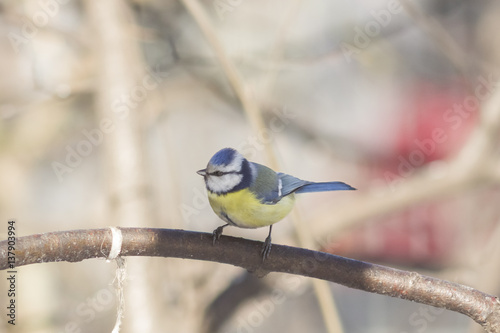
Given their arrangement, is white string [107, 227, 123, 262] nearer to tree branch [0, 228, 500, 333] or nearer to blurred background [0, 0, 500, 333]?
tree branch [0, 228, 500, 333]

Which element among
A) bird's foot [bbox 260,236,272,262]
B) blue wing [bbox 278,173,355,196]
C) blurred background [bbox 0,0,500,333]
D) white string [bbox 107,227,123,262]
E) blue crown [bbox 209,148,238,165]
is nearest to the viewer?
white string [bbox 107,227,123,262]

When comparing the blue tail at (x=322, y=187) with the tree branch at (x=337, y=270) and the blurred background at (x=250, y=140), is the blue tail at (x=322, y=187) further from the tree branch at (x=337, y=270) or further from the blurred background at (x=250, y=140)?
the blurred background at (x=250, y=140)

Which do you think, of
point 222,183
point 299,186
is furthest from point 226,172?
point 299,186

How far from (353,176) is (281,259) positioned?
1.60m

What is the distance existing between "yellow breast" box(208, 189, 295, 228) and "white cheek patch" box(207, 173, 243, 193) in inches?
0.5

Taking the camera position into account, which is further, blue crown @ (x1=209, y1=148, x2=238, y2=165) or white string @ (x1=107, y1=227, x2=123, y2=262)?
Result: blue crown @ (x1=209, y1=148, x2=238, y2=165)

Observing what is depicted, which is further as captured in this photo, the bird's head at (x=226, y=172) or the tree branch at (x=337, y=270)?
the bird's head at (x=226, y=172)

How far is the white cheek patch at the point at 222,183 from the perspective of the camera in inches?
41.6

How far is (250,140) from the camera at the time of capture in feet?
6.55

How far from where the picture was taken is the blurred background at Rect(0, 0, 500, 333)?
5.84ft

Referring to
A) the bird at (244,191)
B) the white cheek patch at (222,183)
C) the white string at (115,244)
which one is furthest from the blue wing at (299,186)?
the white string at (115,244)

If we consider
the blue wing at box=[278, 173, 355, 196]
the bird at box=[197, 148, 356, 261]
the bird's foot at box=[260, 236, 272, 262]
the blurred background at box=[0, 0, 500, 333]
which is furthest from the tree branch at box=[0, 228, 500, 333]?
the blurred background at box=[0, 0, 500, 333]

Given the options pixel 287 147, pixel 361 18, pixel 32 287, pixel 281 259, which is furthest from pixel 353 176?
pixel 281 259

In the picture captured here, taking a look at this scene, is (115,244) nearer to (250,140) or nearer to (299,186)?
(299,186)
